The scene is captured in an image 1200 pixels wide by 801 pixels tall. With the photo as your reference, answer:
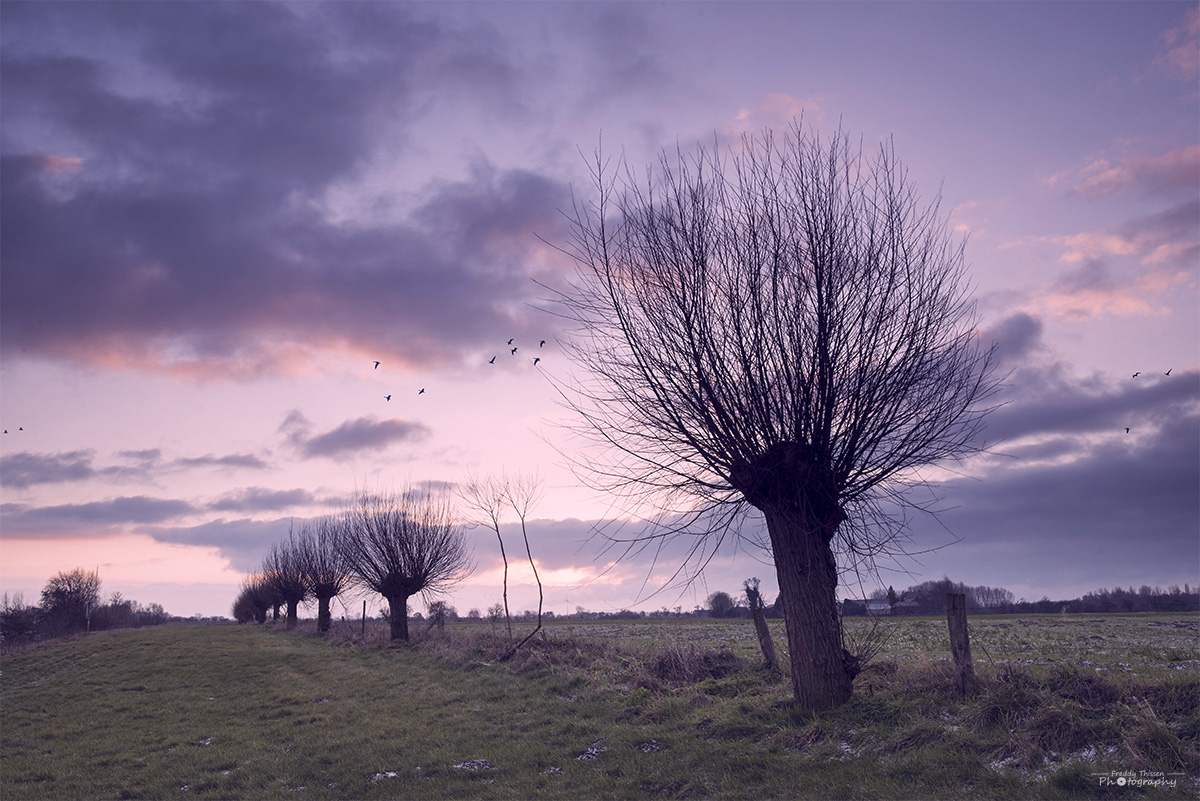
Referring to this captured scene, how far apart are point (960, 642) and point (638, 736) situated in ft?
14.8

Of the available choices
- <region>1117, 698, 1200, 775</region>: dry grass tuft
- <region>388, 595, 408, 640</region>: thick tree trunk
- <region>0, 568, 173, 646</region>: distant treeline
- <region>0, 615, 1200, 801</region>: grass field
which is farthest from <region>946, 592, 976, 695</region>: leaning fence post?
<region>0, 568, 173, 646</region>: distant treeline

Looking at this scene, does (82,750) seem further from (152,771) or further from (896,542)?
(896,542)

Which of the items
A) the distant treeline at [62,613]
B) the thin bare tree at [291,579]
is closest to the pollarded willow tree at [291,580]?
the thin bare tree at [291,579]

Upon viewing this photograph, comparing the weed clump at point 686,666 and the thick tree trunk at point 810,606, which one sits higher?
the thick tree trunk at point 810,606

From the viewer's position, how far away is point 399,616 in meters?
31.5

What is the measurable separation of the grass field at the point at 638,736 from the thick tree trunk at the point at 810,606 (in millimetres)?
430

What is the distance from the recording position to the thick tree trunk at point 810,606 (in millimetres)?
8930

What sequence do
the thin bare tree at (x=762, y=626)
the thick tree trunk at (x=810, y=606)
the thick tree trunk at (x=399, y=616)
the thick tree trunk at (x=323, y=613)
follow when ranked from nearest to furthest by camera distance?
the thick tree trunk at (x=810, y=606) < the thin bare tree at (x=762, y=626) < the thick tree trunk at (x=399, y=616) < the thick tree trunk at (x=323, y=613)

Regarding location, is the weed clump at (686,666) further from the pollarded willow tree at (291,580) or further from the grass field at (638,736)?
the pollarded willow tree at (291,580)

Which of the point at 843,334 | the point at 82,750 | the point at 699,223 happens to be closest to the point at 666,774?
the point at 843,334

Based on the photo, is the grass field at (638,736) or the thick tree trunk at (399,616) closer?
the grass field at (638,736)

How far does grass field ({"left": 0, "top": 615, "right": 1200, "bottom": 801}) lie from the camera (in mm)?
6406

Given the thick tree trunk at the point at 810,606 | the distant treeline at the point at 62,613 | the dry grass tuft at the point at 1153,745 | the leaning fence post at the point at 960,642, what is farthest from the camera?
the distant treeline at the point at 62,613

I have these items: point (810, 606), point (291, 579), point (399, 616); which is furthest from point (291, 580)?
point (810, 606)
